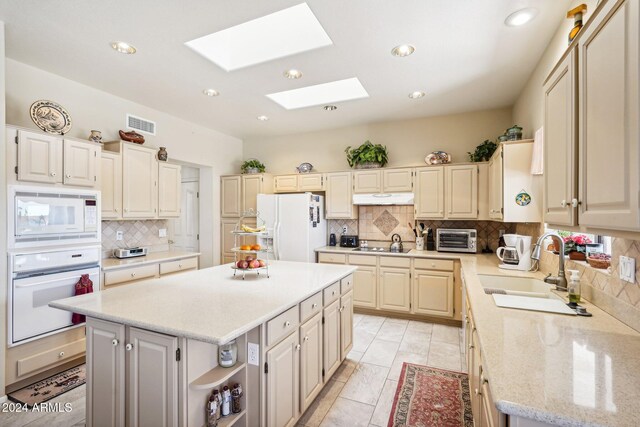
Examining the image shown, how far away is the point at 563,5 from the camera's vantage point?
6.55 feet

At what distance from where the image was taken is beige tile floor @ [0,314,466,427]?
206 centimetres

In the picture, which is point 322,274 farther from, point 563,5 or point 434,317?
point 563,5

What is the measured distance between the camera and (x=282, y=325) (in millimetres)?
1731

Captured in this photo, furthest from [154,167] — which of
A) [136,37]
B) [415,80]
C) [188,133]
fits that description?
[415,80]

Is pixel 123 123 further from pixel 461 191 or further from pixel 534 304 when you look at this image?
pixel 534 304

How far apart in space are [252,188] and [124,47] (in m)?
2.68

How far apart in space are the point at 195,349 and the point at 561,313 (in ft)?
6.27

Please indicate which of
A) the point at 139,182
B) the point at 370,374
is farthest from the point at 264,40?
the point at 370,374

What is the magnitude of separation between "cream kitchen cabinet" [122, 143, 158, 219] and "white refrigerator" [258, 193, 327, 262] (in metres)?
1.39

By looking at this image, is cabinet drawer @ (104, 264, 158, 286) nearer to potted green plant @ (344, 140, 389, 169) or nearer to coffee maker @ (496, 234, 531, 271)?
potted green plant @ (344, 140, 389, 169)

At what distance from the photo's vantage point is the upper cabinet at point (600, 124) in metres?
0.88

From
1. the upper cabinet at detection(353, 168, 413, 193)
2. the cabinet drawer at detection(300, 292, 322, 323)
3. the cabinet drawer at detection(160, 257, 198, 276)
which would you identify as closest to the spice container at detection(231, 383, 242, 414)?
the cabinet drawer at detection(300, 292, 322, 323)

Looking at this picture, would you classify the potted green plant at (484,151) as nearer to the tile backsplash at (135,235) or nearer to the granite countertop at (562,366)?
the granite countertop at (562,366)

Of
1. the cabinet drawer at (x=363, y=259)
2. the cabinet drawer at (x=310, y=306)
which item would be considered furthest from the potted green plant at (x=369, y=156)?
the cabinet drawer at (x=310, y=306)
